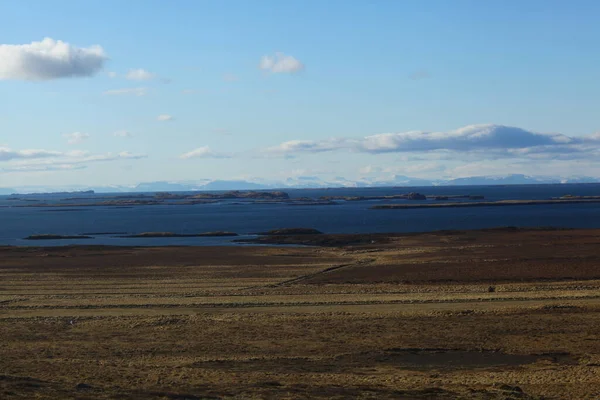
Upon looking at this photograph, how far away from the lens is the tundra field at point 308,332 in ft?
56.0

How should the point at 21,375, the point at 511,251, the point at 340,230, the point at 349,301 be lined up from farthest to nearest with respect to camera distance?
the point at 340,230
the point at 511,251
the point at 349,301
the point at 21,375

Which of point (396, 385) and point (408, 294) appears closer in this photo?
point (396, 385)

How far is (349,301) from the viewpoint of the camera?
3122 cm

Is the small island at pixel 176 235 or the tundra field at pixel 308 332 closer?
the tundra field at pixel 308 332

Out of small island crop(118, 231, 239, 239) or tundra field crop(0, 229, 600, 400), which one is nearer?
tundra field crop(0, 229, 600, 400)

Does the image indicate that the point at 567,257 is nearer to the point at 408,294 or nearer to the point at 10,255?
the point at 408,294

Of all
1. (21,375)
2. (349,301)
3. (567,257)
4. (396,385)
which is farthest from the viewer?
(567,257)

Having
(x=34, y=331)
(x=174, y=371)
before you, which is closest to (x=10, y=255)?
(x=34, y=331)

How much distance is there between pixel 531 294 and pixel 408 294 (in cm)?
577

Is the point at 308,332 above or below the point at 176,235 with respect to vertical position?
above

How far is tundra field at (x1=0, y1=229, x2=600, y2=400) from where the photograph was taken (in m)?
17.1

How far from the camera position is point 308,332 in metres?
24.4

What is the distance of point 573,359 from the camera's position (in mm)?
20172

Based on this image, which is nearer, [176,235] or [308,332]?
[308,332]
